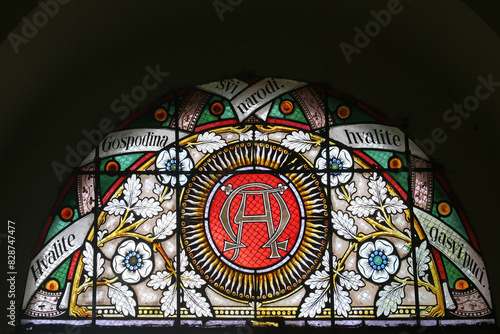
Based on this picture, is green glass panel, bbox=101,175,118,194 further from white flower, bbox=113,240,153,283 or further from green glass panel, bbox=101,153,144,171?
white flower, bbox=113,240,153,283

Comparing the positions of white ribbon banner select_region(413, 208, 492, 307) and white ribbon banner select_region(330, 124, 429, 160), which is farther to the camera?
white ribbon banner select_region(330, 124, 429, 160)

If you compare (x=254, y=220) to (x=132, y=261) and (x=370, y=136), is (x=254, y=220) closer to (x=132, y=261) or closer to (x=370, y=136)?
(x=132, y=261)

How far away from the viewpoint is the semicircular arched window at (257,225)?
4.39m

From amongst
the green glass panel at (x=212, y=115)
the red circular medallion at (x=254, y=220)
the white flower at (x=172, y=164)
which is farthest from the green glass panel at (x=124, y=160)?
the red circular medallion at (x=254, y=220)

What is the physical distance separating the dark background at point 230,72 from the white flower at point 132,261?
1.66 ft

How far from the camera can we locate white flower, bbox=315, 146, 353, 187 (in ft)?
14.9

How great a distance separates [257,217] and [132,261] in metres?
0.80

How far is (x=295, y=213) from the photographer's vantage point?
4527 mm

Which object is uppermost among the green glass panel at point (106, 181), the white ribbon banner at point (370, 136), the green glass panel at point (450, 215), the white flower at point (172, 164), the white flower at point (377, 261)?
the white ribbon banner at point (370, 136)

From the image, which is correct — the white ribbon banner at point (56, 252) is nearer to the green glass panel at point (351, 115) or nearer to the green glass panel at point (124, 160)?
the green glass panel at point (124, 160)

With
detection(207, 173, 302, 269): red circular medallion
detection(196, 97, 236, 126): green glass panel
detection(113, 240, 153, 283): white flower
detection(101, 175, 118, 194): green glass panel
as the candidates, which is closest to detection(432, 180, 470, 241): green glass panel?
detection(207, 173, 302, 269): red circular medallion

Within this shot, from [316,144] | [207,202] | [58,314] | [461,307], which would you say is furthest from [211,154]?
[461,307]

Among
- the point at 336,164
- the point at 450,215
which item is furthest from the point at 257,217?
the point at 450,215

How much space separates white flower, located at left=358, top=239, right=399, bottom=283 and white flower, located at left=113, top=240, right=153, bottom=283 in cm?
127
